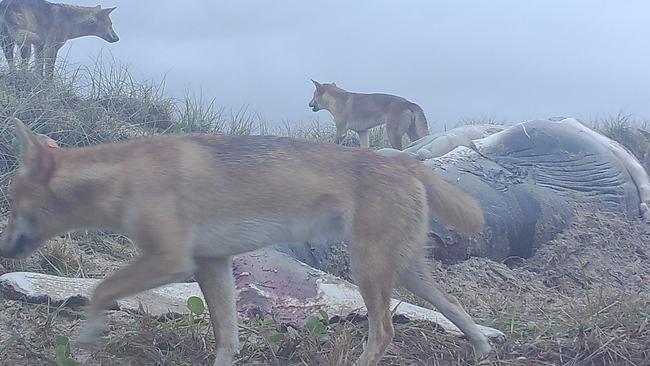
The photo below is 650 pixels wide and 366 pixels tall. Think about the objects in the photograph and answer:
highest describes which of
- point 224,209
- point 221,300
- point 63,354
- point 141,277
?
point 224,209

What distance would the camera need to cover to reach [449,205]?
15.3 feet

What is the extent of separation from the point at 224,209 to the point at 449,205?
3.92ft

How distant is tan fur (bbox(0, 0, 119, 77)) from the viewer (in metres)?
9.94

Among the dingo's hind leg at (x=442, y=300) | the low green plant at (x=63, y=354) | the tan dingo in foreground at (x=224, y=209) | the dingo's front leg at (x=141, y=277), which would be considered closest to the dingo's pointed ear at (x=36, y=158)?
the tan dingo in foreground at (x=224, y=209)

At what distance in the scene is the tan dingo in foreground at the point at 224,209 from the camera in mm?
3941

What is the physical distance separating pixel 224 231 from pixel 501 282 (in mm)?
2953

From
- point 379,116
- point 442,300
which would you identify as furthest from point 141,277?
point 379,116

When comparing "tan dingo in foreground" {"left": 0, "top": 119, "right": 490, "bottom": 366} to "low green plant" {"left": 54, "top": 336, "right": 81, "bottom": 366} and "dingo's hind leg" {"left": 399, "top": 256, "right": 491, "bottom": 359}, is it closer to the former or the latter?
"dingo's hind leg" {"left": 399, "top": 256, "right": 491, "bottom": 359}

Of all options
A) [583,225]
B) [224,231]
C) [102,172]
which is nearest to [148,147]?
[102,172]

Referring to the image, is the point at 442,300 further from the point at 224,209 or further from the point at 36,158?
the point at 36,158

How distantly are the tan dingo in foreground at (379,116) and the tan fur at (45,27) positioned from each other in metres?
4.50

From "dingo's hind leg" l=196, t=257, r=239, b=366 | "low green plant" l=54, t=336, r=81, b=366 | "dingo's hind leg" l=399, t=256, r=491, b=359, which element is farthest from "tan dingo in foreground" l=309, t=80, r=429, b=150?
"low green plant" l=54, t=336, r=81, b=366

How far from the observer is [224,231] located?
4.15m

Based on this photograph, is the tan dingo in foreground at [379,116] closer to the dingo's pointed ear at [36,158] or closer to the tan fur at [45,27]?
the tan fur at [45,27]
